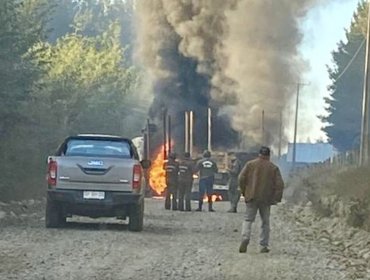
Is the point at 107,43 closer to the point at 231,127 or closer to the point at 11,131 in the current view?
the point at 231,127

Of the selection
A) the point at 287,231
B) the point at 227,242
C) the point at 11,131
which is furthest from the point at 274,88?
the point at 227,242

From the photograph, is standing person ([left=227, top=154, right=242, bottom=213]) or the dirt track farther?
standing person ([left=227, top=154, right=242, bottom=213])

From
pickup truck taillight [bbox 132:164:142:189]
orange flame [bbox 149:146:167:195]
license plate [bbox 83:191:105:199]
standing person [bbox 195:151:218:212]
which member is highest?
pickup truck taillight [bbox 132:164:142:189]

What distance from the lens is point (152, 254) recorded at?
656 inches

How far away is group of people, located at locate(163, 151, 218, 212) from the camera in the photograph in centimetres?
3105

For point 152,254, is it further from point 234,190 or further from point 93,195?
point 234,190

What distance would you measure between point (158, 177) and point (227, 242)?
20.9 metres

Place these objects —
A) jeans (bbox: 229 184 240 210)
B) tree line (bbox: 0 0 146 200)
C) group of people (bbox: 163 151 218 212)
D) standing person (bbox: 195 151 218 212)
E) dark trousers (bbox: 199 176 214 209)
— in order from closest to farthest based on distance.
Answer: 1. tree line (bbox: 0 0 146 200)
2. jeans (bbox: 229 184 240 210)
3. group of people (bbox: 163 151 218 212)
4. dark trousers (bbox: 199 176 214 209)
5. standing person (bbox: 195 151 218 212)

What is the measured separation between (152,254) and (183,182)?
14.4m

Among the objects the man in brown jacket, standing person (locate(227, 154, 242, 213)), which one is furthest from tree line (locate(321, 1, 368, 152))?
the man in brown jacket

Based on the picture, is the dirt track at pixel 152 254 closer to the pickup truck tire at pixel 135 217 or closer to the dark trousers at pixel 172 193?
the pickup truck tire at pixel 135 217

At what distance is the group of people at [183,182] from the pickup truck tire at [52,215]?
1018cm

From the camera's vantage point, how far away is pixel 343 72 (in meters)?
81.2

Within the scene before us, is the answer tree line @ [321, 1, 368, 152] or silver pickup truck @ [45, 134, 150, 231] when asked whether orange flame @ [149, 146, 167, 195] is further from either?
tree line @ [321, 1, 368, 152]
